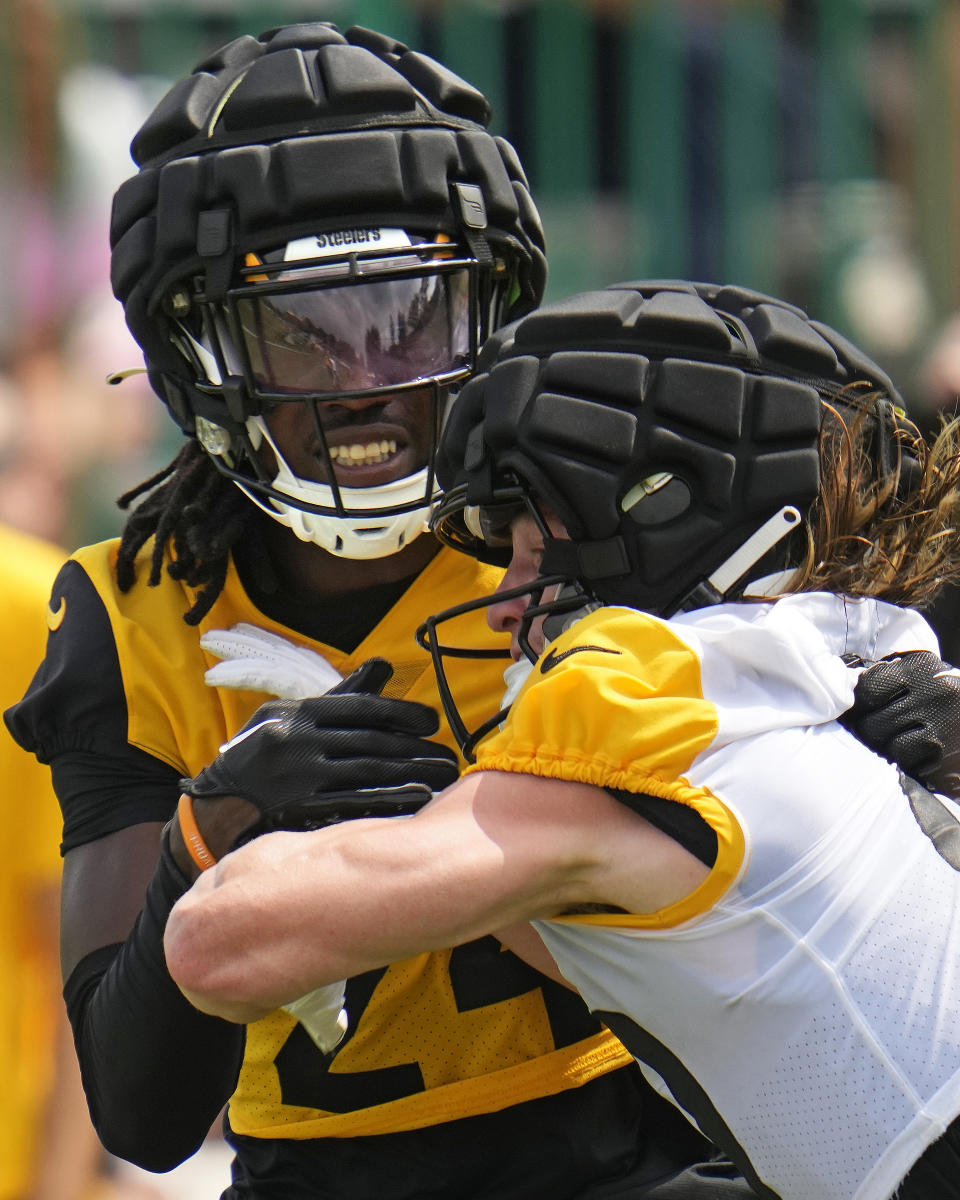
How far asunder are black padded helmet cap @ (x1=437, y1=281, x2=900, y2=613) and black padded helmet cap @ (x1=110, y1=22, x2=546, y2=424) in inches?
22.5

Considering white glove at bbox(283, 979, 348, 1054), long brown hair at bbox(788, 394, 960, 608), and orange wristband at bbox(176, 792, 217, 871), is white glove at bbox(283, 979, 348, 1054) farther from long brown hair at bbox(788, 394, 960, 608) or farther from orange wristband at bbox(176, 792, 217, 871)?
long brown hair at bbox(788, 394, 960, 608)

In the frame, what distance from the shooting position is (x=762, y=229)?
5.69 metres

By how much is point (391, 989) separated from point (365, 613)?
53cm

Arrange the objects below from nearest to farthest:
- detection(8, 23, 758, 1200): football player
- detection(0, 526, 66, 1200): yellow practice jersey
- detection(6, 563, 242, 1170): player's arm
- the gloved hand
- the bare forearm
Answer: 1. the bare forearm
2. the gloved hand
3. detection(6, 563, 242, 1170): player's arm
4. detection(8, 23, 758, 1200): football player
5. detection(0, 526, 66, 1200): yellow practice jersey

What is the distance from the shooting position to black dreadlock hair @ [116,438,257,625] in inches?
93.0

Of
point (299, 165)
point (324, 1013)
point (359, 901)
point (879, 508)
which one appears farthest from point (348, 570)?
point (359, 901)

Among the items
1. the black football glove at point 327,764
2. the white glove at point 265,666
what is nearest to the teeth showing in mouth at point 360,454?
the white glove at point 265,666

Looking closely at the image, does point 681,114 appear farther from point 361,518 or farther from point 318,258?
point 361,518

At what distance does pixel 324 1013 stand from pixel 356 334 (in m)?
0.93

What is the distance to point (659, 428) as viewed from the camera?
1.76 m

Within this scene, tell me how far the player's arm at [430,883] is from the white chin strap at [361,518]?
29.5 inches

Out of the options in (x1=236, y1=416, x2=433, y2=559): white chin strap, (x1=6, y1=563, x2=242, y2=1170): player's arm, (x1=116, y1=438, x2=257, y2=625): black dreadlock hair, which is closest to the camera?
(x1=6, y1=563, x2=242, y2=1170): player's arm

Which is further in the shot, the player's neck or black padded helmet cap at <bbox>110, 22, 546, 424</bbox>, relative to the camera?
the player's neck

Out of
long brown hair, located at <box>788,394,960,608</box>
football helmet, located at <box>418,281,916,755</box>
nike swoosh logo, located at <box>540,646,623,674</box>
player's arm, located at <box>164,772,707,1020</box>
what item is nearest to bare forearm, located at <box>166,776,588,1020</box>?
player's arm, located at <box>164,772,707,1020</box>
